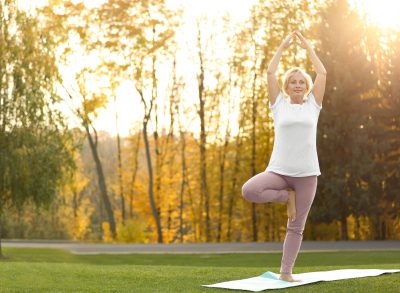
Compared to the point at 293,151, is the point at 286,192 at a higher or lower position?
lower

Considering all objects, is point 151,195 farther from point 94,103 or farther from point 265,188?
point 265,188

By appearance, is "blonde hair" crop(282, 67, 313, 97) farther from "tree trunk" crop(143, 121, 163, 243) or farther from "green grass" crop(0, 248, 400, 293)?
"tree trunk" crop(143, 121, 163, 243)

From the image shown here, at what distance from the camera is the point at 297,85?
8633 millimetres

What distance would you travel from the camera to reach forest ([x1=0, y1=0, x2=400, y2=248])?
813 inches

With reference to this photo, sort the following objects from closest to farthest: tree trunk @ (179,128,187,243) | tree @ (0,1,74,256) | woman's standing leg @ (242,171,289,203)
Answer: woman's standing leg @ (242,171,289,203) < tree @ (0,1,74,256) < tree trunk @ (179,128,187,243)

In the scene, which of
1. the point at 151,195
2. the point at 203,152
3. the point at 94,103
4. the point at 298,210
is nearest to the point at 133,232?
the point at 151,195

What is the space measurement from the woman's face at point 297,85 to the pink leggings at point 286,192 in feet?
2.97

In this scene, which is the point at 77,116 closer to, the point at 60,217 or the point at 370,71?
the point at 60,217

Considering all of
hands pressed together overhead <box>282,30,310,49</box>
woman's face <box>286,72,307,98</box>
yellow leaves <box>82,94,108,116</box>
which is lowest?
woman's face <box>286,72,307,98</box>

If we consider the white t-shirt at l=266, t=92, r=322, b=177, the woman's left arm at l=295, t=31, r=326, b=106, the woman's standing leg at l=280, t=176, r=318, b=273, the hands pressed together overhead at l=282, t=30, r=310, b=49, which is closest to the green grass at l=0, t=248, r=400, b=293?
the woman's standing leg at l=280, t=176, r=318, b=273

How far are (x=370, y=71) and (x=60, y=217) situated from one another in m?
15.5

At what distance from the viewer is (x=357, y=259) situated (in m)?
19.0

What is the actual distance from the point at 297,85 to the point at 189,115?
24.5 meters

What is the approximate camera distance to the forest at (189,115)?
20.7 metres
